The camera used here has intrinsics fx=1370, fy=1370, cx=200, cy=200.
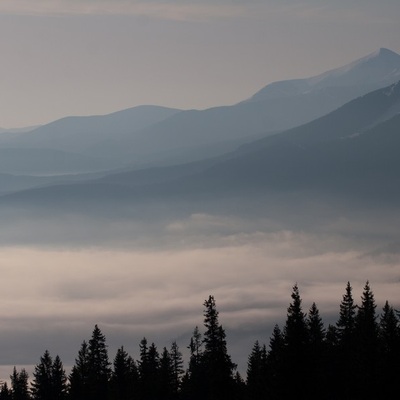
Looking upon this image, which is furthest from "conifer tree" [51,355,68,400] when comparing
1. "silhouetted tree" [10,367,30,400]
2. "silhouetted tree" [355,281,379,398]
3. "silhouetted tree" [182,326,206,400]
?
"silhouetted tree" [355,281,379,398]

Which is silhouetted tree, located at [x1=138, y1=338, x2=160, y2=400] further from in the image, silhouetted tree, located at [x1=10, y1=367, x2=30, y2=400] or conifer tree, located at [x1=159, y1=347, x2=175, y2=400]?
silhouetted tree, located at [x1=10, y1=367, x2=30, y2=400]

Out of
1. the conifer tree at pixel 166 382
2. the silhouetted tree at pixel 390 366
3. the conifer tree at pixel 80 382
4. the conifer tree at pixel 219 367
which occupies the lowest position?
the silhouetted tree at pixel 390 366

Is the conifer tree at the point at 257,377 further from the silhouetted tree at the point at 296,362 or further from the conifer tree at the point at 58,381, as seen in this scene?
the conifer tree at the point at 58,381

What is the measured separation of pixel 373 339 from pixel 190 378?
35.2 meters

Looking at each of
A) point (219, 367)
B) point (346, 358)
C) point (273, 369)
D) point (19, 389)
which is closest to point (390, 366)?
point (273, 369)

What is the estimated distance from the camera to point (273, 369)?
351ft

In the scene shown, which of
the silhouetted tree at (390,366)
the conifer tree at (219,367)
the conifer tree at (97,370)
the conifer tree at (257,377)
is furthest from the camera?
the conifer tree at (97,370)

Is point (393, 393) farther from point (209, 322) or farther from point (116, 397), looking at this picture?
point (116, 397)

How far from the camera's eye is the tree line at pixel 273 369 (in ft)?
311

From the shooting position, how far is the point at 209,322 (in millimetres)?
109562

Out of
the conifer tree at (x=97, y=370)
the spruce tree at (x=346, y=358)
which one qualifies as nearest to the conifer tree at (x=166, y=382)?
the conifer tree at (x=97, y=370)

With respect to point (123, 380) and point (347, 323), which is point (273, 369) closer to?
point (347, 323)

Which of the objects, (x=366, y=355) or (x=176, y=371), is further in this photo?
(x=176, y=371)

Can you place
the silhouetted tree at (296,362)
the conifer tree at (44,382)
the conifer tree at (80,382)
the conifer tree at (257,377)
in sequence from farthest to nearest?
the conifer tree at (44,382) < the conifer tree at (80,382) < the conifer tree at (257,377) < the silhouetted tree at (296,362)
